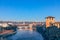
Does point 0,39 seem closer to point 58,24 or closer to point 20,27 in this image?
point 58,24

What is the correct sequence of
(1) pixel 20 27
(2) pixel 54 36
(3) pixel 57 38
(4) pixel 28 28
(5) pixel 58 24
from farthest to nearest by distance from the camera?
1. (1) pixel 20 27
2. (4) pixel 28 28
3. (5) pixel 58 24
4. (2) pixel 54 36
5. (3) pixel 57 38

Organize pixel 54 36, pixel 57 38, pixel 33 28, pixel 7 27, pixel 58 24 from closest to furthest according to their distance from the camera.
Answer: pixel 57 38 < pixel 54 36 < pixel 58 24 < pixel 7 27 < pixel 33 28

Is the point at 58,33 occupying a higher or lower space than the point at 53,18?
lower

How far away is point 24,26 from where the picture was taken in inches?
4082

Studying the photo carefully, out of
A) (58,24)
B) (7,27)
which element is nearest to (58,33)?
(58,24)

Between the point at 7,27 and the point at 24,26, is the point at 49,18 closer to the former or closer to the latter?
the point at 7,27

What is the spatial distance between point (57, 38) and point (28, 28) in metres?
72.3

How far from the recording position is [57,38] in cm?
2948

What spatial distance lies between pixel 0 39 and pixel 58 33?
1278 cm

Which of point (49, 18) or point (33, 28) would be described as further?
point (33, 28)

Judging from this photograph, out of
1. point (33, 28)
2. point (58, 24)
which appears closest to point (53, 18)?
point (58, 24)

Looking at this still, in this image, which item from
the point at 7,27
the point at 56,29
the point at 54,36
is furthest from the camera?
the point at 7,27

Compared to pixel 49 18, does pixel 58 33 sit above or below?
below

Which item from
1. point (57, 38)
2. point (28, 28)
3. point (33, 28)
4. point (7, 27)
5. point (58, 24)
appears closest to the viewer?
point (57, 38)
